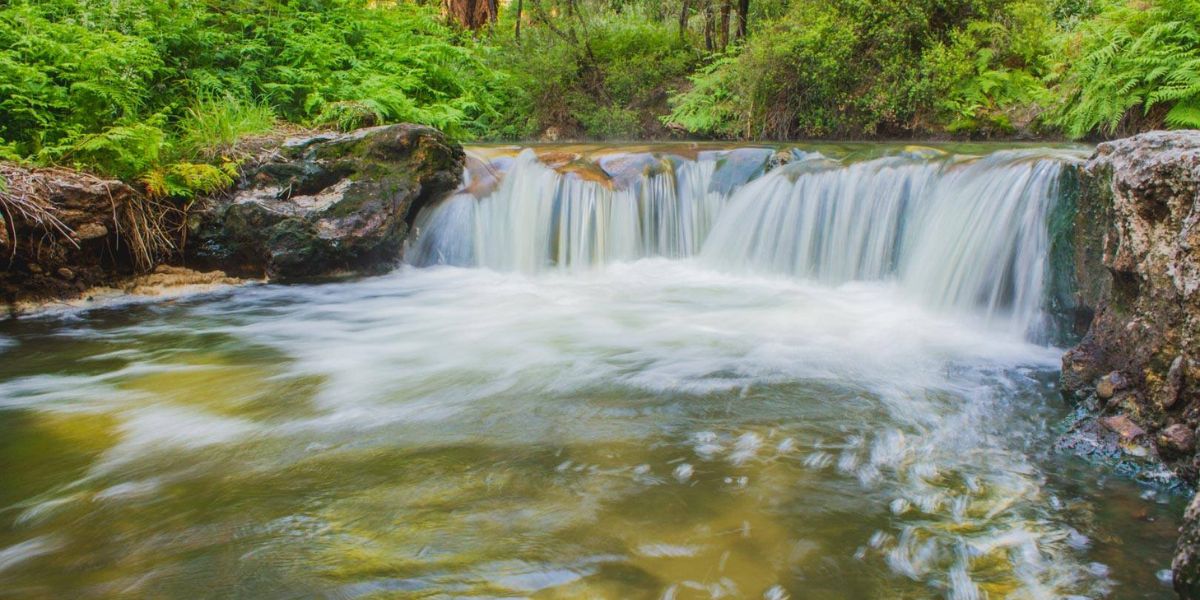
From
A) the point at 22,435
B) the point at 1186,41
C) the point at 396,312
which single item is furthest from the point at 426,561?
the point at 1186,41

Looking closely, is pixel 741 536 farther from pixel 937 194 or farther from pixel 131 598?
pixel 937 194

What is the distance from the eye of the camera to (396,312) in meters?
7.03

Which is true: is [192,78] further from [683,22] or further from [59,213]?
[683,22]

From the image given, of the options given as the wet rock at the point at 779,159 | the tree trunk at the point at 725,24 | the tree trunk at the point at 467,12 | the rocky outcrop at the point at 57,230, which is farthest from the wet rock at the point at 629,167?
the tree trunk at the point at 467,12

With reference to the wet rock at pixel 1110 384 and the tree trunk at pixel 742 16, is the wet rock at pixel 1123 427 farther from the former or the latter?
the tree trunk at pixel 742 16

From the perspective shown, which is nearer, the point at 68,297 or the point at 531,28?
the point at 68,297

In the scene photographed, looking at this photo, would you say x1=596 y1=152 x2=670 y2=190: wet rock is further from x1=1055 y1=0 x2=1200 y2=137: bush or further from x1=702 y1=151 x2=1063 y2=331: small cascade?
x1=1055 y1=0 x2=1200 y2=137: bush

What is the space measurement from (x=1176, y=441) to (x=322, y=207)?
765 cm

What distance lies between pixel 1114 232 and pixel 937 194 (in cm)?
324

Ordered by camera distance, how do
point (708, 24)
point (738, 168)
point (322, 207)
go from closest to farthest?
1. point (322, 207)
2. point (738, 168)
3. point (708, 24)

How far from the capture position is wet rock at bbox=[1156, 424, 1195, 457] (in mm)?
3135

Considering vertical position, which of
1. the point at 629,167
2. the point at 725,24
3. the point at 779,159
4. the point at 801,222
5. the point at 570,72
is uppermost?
the point at 725,24

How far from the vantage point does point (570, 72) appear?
1652cm

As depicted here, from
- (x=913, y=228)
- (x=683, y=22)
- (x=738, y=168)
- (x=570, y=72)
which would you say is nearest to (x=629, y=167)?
(x=738, y=168)
